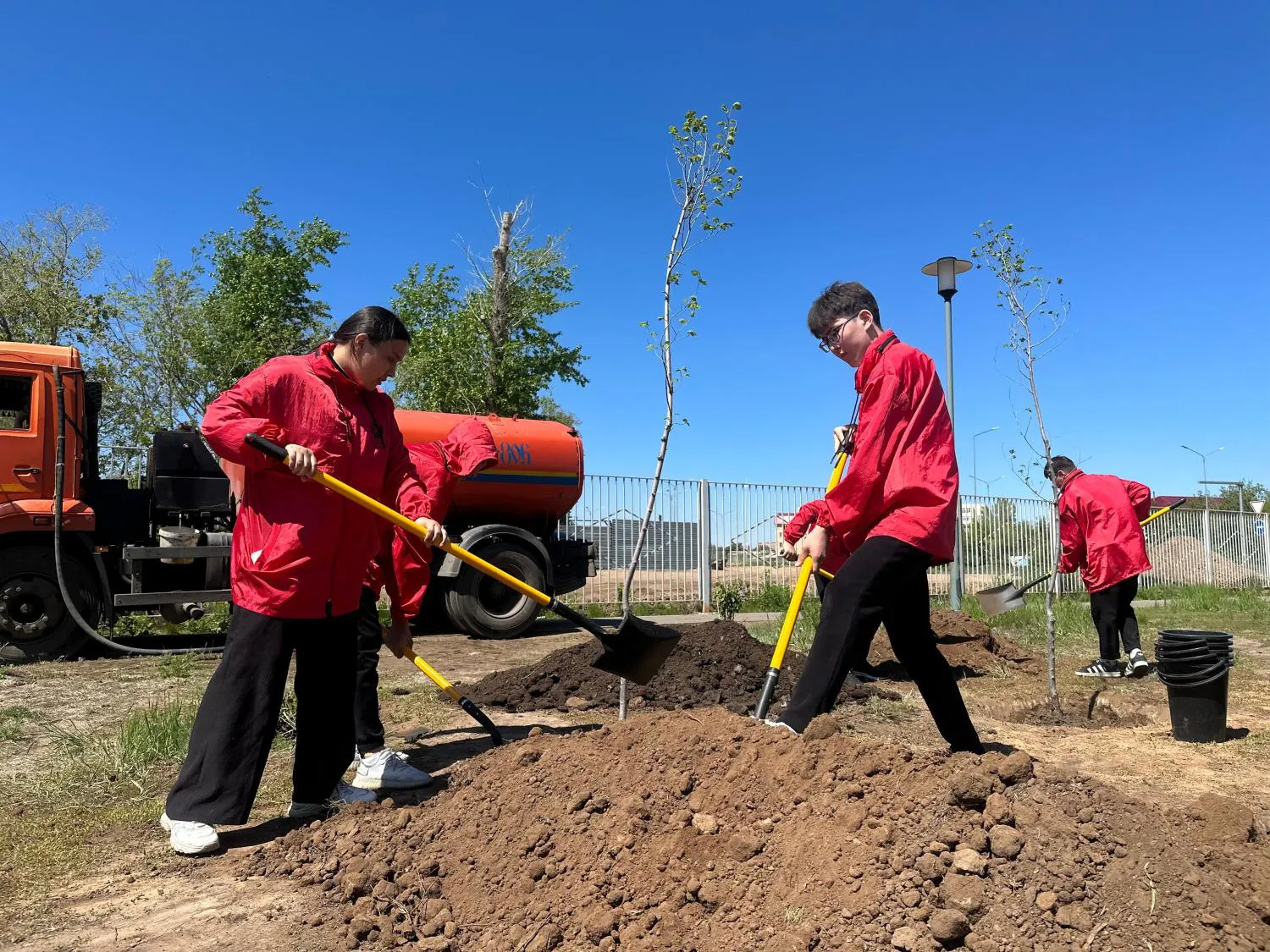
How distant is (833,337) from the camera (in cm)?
336

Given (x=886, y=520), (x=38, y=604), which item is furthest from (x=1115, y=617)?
(x=38, y=604)

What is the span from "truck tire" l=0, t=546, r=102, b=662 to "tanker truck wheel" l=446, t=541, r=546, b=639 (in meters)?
3.39

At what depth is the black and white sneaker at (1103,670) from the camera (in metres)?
6.63

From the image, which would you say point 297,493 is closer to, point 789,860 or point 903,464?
point 789,860

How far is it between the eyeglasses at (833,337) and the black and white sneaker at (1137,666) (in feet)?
15.0

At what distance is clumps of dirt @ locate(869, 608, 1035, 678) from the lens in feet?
22.2

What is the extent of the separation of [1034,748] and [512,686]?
3.13 metres

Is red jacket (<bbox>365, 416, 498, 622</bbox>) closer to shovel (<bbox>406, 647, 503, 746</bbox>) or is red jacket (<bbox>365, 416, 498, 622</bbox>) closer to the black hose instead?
shovel (<bbox>406, 647, 503, 746</bbox>)

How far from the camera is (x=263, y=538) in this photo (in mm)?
3064

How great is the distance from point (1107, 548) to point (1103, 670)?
945mm

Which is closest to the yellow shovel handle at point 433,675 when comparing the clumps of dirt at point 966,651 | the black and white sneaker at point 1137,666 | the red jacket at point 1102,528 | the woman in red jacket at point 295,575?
the woman in red jacket at point 295,575

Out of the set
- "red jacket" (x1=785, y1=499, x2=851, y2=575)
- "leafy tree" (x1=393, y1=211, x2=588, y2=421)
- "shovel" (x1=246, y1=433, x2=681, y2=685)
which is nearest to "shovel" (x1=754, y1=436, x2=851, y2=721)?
"red jacket" (x1=785, y1=499, x2=851, y2=575)

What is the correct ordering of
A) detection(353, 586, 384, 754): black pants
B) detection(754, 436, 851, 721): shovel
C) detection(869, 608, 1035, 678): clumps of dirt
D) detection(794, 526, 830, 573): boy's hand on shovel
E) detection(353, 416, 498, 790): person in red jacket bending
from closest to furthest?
detection(794, 526, 830, 573): boy's hand on shovel, detection(754, 436, 851, 721): shovel, detection(353, 416, 498, 790): person in red jacket bending, detection(353, 586, 384, 754): black pants, detection(869, 608, 1035, 678): clumps of dirt

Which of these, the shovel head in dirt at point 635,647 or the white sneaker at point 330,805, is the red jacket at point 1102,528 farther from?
the white sneaker at point 330,805
